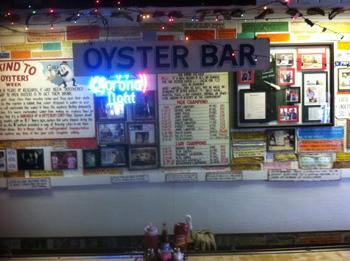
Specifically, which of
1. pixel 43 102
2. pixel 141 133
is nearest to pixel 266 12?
pixel 141 133

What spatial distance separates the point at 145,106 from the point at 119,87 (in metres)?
0.45

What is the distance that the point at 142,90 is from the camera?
664cm

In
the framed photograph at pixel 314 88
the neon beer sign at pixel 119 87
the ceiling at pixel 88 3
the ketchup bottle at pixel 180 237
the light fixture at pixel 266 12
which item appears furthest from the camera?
the framed photograph at pixel 314 88

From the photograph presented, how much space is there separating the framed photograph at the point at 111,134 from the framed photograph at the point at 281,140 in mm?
2093

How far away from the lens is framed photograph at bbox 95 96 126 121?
21.8 ft

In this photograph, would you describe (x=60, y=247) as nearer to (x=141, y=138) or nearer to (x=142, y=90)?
(x=141, y=138)

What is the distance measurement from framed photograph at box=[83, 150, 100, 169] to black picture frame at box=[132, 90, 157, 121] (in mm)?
751

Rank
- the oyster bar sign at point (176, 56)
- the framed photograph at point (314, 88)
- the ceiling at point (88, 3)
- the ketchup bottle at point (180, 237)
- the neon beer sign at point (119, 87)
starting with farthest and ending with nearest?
the framed photograph at point (314, 88), the neon beer sign at point (119, 87), the ceiling at point (88, 3), the oyster bar sign at point (176, 56), the ketchup bottle at point (180, 237)

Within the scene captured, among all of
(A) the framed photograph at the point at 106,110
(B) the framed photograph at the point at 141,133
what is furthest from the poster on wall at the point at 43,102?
(B) the framed photograph at the point at 141,133

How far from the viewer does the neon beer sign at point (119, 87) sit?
21.5 feet

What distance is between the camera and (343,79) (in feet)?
22.0

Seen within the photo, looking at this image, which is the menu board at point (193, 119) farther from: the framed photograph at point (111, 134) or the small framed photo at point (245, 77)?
the framed photograph at point (111, 134)

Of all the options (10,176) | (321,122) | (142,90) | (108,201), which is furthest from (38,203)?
(321,122)

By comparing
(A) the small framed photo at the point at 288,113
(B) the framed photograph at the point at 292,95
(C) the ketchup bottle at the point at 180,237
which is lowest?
(C) the ketchup bottle at the point at 180,237
